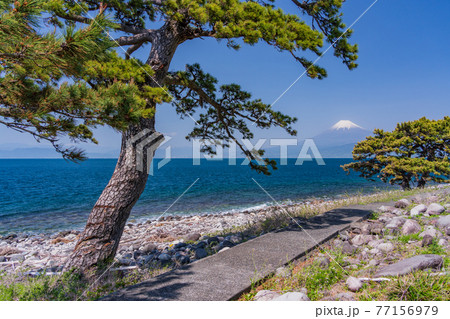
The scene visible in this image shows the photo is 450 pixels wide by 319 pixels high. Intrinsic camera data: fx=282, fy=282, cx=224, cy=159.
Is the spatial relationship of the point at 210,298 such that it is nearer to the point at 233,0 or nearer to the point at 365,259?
the point at 365,259

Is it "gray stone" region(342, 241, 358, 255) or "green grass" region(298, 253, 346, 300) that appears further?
"gray stone" region(342, 241, 358, 255)

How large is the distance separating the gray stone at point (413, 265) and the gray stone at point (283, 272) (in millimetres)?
963

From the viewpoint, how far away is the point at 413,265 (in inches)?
117

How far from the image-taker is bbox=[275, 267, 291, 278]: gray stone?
133 inches

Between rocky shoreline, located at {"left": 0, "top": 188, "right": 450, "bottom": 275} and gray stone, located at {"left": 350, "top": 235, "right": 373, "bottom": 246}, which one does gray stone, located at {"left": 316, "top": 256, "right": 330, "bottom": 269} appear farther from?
rocky shoreline, located at {"left": 0, "top": 188, "right": 450, "bottom": 275}

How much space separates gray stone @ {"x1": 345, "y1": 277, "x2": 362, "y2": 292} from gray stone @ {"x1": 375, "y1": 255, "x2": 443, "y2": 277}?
1.05 feet

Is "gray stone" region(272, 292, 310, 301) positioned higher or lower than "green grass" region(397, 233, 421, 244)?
lower

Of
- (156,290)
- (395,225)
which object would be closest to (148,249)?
(156,290)

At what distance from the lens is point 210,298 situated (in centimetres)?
281

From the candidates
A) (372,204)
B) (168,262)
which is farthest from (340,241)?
(372,204)

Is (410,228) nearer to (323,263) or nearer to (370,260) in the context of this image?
(370,260)

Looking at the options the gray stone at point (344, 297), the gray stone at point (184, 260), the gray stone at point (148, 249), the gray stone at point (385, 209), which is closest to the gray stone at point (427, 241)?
the gray stone at point (344, 297)

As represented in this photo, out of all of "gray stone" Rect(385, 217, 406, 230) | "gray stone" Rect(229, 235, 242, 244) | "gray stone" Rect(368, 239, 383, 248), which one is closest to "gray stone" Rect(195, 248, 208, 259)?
"gray stone" Rect(229, 235, 242, 244)

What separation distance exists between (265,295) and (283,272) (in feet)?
1.94
